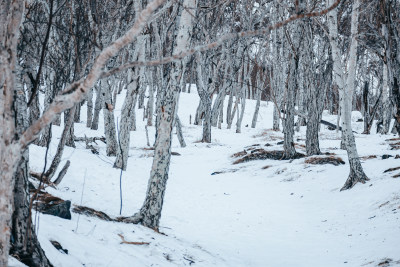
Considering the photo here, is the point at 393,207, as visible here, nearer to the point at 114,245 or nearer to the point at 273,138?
the point at 114,245

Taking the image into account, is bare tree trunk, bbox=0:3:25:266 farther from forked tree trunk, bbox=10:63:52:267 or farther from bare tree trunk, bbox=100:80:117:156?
bare tree trunk, bbox=100:80:117:156

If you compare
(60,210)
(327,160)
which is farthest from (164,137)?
(327,160)

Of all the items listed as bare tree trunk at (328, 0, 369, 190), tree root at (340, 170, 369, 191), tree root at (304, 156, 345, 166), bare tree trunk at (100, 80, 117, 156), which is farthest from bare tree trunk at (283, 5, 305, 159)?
bare tree trunk at (100, 80, 117, 156)

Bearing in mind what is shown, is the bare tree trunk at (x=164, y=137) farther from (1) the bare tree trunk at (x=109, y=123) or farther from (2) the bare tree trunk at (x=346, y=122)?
(1) the bare tree trunk at (x=109, y=123)

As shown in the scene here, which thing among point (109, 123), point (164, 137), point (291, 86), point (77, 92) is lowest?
point (109, 123)

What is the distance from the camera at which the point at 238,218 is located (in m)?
7.17

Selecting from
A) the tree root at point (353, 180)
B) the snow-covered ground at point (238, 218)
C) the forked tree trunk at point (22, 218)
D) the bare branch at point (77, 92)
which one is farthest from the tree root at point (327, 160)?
the bare branch at point (77, 92)

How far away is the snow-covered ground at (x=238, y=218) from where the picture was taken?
4.23 meters

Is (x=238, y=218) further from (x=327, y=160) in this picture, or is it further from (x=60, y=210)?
(x=327, y=160)

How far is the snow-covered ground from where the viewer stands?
4227mm

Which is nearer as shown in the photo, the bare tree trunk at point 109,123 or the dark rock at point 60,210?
the dark rock at point 60,210

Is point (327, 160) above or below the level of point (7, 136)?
below

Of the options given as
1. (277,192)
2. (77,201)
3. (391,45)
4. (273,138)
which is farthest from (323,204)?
(273,138)

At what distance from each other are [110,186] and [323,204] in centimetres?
474
